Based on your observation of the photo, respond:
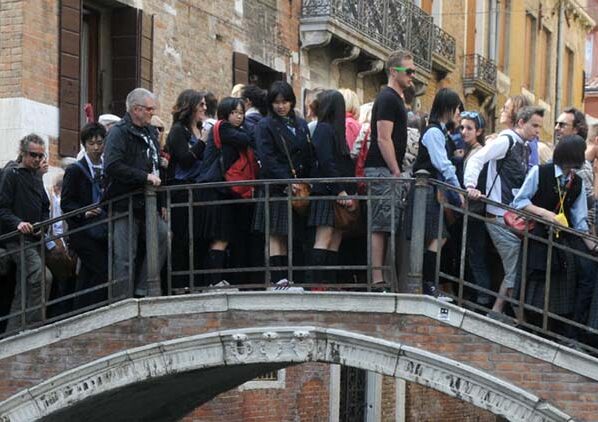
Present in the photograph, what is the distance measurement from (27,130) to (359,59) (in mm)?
9087

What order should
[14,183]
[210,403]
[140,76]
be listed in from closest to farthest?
[14,183] → [140,76] → [210,403]

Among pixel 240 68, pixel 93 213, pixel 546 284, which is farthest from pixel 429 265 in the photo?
pixel 240 68

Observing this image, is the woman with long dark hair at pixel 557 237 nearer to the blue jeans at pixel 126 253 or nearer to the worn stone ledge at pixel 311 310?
the worn stone ledge at pixel 311 310

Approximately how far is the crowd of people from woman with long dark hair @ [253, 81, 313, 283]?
0.03ft

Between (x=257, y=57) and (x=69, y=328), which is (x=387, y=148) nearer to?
(x=69, y=328)

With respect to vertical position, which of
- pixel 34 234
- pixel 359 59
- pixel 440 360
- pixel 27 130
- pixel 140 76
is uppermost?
pixel 359 59

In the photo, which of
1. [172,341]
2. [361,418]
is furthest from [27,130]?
[361,418]

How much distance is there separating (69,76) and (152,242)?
440cm

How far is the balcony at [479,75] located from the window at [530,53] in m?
2.99

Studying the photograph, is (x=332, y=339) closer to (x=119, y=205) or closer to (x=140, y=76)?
(x=119, y=205)

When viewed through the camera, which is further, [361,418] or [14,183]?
[361,418]

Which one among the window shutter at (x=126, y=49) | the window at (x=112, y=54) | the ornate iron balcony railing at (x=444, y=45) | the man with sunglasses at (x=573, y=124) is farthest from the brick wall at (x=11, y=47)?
the ornate iron balcony railing at (x=444, y=45)

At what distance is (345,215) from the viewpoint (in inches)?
451

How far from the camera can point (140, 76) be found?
55.1ft
